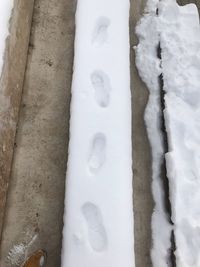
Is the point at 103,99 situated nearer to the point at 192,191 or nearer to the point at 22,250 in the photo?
the point at 192,191

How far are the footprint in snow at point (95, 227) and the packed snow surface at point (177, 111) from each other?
1.36 ft

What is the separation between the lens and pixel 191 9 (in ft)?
9.55

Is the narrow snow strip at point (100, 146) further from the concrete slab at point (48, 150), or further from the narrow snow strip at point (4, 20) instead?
the narrow snow strip at point (4, 20)

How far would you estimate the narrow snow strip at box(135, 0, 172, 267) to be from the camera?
84.6 inches

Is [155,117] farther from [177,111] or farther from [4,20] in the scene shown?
[4,20]

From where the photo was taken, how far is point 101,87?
92.2 inches

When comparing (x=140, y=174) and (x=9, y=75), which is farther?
(x=140, y=174)

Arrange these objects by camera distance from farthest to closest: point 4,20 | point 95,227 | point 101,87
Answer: point 101,87 < point 4,20 < point 95,227

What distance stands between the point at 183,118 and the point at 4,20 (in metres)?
1.32

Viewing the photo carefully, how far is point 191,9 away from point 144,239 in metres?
1.86

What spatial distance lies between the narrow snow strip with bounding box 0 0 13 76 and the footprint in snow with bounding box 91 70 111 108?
1.97 feet

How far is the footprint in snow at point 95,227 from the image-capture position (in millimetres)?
1895

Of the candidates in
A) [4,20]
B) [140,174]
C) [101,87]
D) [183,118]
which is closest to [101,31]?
[101,87]

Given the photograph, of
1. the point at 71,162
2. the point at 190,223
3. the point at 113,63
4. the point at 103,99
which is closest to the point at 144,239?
the point at 190,223
